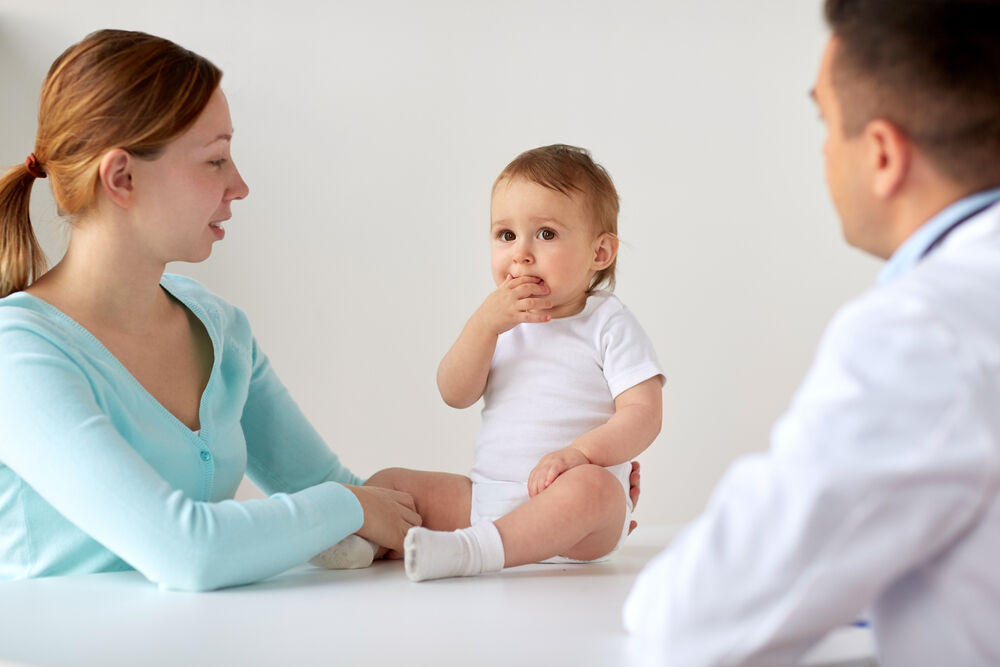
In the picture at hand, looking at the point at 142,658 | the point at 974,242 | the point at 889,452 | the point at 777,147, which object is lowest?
the point at 142,658

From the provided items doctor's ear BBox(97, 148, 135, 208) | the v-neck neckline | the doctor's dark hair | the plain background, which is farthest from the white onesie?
the plain background

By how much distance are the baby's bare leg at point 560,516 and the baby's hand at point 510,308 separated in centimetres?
25

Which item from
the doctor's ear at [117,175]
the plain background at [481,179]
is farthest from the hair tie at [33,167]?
the plain background at [481,179]

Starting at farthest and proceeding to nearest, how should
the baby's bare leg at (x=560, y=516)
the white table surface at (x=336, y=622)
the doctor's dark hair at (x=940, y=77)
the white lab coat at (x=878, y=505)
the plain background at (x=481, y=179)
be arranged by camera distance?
the plain background at (x=481, y=179) < the baby's bare leg at (x=560, y=516) < the white table surface at (x=336, y=622) < the doctor's dark hair at (x=940, y=77) < the white lab coat at (x=878, y=505)

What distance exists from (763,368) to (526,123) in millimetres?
973

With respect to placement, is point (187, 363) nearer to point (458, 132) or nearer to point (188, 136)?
point (188, 136)

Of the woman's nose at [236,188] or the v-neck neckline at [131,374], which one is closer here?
the v-neck neckline at [131,374]

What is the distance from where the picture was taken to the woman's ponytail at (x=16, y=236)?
1287 millimetres

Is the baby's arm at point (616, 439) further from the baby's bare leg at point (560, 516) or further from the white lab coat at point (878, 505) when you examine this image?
the white lab coat at point (878, 505)

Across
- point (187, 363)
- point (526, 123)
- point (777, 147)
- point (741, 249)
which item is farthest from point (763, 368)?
point (187, 363)

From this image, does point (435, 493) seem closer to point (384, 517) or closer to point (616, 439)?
point (384, 517)

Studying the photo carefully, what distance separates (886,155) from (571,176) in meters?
0.75

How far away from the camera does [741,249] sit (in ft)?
9.31

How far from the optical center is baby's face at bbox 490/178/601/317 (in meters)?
1.43
